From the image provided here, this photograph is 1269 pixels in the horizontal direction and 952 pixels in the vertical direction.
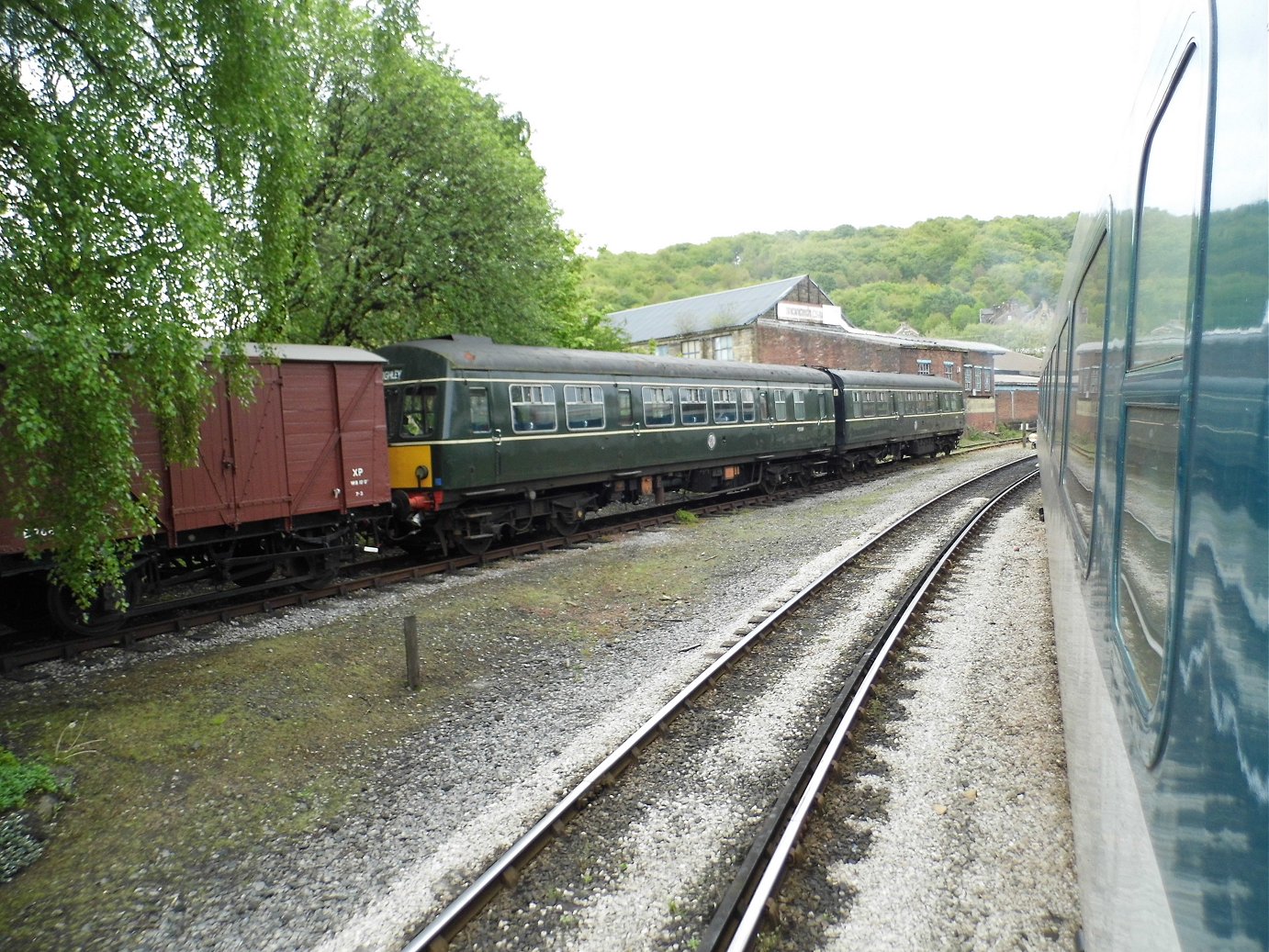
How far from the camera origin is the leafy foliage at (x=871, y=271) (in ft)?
238

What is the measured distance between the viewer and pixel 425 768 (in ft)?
19.5

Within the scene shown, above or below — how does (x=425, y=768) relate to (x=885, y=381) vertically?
below

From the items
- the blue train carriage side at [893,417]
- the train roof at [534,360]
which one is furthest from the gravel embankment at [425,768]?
the blue train carriage side at [893,417]

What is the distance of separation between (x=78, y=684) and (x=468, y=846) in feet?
16.0

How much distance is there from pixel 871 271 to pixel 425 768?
89769 millimetres

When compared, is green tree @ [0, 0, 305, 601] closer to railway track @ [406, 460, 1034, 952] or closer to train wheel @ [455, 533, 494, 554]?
railway track @ [406, 460, 1034, 952]

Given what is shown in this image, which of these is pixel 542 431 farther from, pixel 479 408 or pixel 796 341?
pixel 796 341

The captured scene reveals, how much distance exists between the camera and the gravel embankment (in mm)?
4301

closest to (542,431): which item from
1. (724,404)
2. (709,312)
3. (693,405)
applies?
(693,405)

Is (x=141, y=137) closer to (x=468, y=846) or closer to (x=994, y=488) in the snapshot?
(x=468, y=846)

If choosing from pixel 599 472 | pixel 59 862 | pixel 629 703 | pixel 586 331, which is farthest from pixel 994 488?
pixel 59 862


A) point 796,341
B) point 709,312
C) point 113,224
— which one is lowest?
point 113,224

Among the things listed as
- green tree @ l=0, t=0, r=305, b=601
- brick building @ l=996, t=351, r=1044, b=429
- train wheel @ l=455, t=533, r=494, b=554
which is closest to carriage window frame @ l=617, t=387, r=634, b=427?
train wheel @ l=455, t=533, r=494, b=554

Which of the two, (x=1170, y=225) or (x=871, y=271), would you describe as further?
(x=871, y=271)
